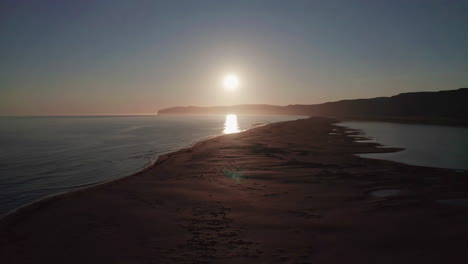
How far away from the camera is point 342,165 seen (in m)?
19.7

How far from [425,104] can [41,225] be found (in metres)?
166

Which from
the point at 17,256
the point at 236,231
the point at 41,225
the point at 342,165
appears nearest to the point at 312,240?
the point at 236,231

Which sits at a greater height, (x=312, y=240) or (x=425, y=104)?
(x=425, y=104)

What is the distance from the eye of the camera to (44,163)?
23031 millimetres

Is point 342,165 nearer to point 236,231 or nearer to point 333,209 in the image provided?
point 333,209

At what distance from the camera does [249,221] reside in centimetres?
944

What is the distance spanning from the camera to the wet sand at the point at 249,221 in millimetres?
7141

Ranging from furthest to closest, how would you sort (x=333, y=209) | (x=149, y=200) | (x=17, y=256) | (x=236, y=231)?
(x=149, y=200) < (x=333, y=209) < (x=236, y=231) < (x=17, y=256)

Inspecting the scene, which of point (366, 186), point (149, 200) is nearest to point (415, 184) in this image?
point (366, 186)

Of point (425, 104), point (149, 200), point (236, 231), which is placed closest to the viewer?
point (236, 231)

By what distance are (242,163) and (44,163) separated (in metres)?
16.5

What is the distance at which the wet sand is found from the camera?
7.14 m

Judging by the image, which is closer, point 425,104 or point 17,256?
point 17,256

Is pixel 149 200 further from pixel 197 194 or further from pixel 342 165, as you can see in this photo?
pixel 342 165
